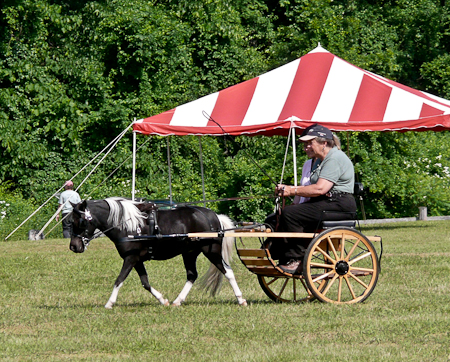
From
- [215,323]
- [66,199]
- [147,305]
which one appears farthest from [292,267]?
[66,199]

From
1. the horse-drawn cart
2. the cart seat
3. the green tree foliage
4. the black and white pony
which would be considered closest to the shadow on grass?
the black and white pony

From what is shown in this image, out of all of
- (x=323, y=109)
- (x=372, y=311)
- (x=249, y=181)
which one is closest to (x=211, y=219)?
(x=372, y=311)

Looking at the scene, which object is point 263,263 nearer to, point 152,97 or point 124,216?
point 124,216

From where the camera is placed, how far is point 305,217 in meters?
7.24

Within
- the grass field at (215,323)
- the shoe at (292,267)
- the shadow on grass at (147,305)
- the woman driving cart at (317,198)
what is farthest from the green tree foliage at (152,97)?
the shoe at (292,267)

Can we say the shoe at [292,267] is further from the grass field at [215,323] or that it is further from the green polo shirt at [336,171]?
the green polo shirt at [336,171]

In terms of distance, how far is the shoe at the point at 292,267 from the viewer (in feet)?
23.6

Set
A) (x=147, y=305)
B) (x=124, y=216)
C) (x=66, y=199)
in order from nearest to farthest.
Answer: (x=124, y=216) → (x=147, y=305) → (x=66, y=199)

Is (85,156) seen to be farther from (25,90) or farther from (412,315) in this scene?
(412,315)

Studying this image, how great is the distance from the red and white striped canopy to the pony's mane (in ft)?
18.0

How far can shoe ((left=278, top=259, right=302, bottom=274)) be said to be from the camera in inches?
283

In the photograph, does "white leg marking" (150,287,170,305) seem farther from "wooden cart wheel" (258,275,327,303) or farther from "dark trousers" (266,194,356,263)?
"dark trousers" (266,194,356,263)

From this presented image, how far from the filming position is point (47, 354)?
17.8 feet

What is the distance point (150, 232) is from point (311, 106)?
6.35m
